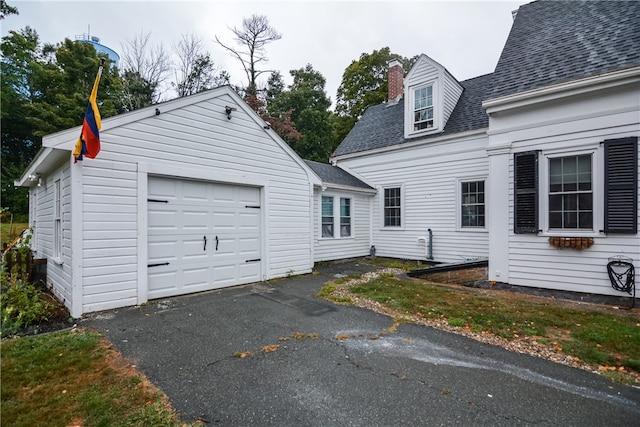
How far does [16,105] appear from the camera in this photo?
1847 centimetres

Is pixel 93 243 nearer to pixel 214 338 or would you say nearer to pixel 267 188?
pixel 214 338

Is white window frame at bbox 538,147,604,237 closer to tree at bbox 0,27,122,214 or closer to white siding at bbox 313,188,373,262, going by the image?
white siding at bbox 313,188,373,262

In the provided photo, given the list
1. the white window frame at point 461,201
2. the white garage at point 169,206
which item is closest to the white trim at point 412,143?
the white window frame at point 461,201

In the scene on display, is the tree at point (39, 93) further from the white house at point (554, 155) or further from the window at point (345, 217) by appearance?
the white house at point (554, 155)

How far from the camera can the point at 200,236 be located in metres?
6.23

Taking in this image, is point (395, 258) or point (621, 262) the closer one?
point (621, 262)

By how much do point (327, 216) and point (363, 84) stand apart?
17749 mm

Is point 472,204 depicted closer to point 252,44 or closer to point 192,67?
point 252,44

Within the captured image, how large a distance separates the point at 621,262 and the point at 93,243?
31.0ft

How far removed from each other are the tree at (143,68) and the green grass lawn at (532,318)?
839 inches

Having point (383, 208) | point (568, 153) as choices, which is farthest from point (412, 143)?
point (568, 153)

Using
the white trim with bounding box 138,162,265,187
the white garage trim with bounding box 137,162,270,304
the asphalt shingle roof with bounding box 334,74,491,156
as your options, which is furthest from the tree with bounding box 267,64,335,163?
the white garage trim with bounding box 137,162,270,304

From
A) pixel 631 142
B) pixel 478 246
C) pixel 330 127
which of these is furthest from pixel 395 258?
pixel 330 127

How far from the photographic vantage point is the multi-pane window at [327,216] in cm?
1028
